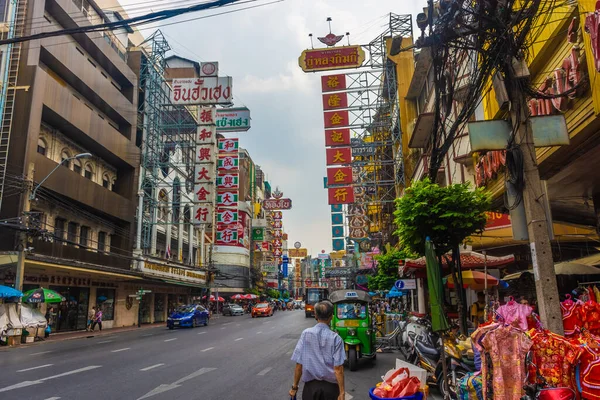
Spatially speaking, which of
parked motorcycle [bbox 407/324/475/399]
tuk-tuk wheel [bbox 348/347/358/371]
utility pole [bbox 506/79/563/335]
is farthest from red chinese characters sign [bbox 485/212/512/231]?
utility pole [bbox 506/79/563/335]

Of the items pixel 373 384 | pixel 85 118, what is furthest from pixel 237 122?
pixel 373 384

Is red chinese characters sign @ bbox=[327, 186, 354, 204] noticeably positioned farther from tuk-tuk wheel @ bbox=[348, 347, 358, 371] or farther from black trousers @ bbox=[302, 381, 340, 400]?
black trousers @ bbox=[302, 381, 340, 400]

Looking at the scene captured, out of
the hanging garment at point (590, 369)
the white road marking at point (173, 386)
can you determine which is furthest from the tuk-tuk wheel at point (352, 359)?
the hanging garment at point (590, 369)

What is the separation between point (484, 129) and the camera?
7.52 meters

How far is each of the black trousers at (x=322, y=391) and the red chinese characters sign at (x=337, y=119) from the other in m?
25.5

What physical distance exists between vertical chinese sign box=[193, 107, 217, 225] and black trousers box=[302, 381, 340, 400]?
30664 mm

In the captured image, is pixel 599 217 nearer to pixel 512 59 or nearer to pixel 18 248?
pixel 512 59

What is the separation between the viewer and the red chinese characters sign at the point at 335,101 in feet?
96.0

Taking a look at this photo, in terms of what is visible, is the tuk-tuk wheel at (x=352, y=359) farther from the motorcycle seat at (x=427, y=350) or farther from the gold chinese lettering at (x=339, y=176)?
the gold chinese lettering at (x=339, y=176)

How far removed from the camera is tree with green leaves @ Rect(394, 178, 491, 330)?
37.4 feet

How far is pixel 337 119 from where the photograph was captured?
2897 centimetres

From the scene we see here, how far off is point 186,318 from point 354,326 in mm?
19796

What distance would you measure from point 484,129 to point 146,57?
36376 millimetres

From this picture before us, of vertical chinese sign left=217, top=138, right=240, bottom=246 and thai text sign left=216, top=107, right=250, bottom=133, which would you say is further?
thai text sign left=216, top=107, right=250, bottom=133
